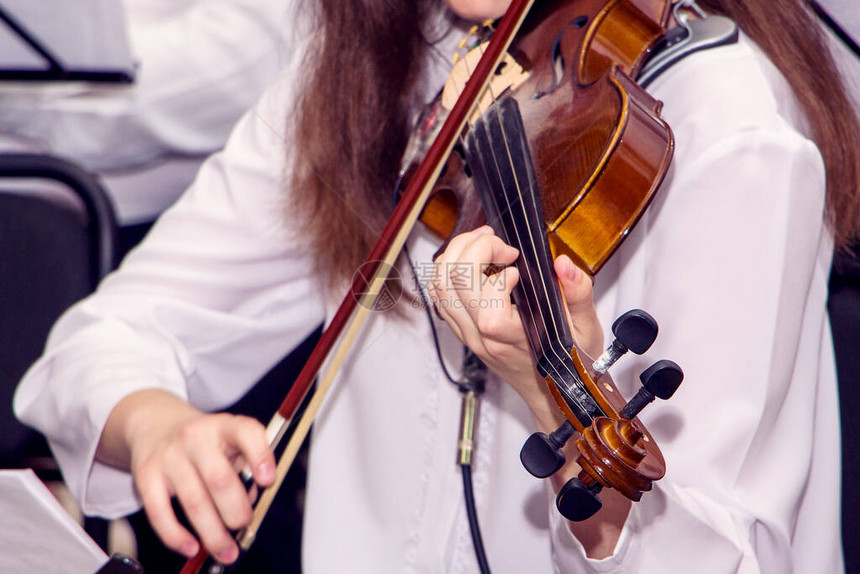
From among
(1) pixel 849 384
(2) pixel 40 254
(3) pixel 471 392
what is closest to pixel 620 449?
(3) pixel 471 392

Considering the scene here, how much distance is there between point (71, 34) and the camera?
1088 millimetres

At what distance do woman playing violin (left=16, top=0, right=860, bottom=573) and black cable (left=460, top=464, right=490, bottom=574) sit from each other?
0.05m

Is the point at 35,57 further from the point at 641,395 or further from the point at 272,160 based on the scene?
the point at 641,395

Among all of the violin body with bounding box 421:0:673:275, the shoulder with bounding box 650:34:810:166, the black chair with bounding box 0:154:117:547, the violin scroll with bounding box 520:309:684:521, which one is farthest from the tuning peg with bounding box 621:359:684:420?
the black chair with bounding box 0:154:117:547

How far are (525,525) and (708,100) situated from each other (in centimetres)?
37

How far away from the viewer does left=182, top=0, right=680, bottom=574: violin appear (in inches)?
15.7

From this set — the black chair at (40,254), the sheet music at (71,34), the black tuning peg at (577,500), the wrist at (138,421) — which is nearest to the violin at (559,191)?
the black tuning peg at (577,500)

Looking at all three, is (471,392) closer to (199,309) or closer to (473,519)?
(473,519)

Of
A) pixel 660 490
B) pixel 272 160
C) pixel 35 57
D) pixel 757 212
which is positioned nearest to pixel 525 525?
pixel 660 490

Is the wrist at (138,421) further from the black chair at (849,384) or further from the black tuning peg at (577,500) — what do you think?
the black chair at (849,384)

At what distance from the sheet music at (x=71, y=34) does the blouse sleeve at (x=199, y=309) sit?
350 mm

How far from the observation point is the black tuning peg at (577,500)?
0.39 m

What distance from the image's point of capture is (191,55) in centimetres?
130

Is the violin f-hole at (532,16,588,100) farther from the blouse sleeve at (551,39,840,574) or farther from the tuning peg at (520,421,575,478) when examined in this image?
the tuning peg at (520,421,575,478)
